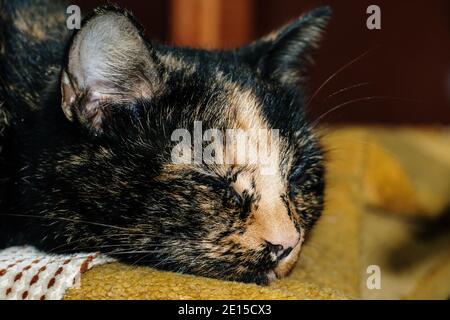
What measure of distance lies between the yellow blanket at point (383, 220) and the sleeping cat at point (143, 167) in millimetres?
64

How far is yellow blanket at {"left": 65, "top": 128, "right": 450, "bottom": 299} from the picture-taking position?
116 centimetres

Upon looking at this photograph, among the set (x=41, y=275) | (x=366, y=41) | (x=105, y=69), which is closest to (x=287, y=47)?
(x=105, y=69)

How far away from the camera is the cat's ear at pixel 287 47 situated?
111 cm

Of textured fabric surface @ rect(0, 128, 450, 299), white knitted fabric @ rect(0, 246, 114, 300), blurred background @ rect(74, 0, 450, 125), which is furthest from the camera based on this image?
blurred background @ rect(74, 0, 450, 125)

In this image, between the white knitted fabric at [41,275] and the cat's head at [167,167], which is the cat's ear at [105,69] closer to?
the cat's head at [167,167]

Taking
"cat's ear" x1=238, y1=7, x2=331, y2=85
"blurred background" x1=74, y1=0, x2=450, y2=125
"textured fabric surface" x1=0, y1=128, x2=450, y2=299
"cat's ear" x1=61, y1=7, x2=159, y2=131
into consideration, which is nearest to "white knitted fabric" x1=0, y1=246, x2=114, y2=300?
"textured fabric surface" x1=0, y1=128, x2=450, y2=299

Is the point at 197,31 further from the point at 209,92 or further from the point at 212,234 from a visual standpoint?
the point at 212,234

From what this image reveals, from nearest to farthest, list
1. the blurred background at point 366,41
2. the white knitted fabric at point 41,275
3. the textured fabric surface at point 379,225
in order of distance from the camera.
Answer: the white knitted fabric at point 41,275 < the textured fabric surface at point 379,225 < the blurred background at point 366,41

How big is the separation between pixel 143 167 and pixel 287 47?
0.40 m

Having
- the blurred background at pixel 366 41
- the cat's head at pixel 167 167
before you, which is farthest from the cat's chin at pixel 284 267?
the blurred background at pixel 366 41

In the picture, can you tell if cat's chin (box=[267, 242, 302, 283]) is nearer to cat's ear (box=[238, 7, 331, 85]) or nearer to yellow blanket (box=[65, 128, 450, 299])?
yellow blanket (box=[65, 128, 450, 299])

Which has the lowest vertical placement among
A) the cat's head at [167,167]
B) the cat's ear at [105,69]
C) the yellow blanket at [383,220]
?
the yellow blanket at [383,220]

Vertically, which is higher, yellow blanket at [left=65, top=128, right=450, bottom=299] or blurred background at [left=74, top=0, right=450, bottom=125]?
blurred background at [left=74, top=0, right=450, bottom=125]
